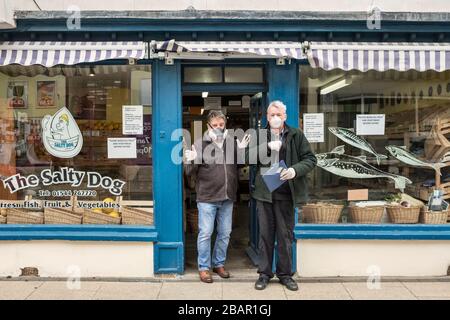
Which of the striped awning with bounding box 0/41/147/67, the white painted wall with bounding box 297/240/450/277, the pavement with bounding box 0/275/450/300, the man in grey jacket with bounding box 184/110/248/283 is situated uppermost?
the striped awning with bounding box 0/41/147/67

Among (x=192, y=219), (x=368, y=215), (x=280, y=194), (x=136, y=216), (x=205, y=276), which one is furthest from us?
(x=192, y=219)

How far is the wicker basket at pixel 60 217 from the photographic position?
19.4ft

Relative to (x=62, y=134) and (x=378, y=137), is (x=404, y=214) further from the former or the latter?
(x=62, y=134)

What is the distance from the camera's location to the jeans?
5602 millimetres

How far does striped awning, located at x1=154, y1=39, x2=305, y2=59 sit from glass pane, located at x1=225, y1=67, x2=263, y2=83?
0.55 metres

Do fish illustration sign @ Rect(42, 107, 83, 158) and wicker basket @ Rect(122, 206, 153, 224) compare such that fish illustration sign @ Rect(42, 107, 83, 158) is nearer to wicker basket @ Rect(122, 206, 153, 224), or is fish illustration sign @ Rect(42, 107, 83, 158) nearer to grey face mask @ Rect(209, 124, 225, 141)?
wicker basket @ Rect(122, 206, 153, 224)

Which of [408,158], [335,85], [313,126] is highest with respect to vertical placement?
[335,85]

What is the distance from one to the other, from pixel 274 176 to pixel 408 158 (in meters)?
1.97

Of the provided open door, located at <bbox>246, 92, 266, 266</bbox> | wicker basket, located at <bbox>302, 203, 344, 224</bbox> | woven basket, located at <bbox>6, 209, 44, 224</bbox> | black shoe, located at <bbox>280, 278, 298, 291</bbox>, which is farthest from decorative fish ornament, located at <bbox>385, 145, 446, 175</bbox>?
woven basket, located at <bbox>6, 209, 44, 224</bbox>

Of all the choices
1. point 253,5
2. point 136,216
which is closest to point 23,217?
point 136,216

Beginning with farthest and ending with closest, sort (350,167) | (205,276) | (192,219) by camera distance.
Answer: (192,219) < (350,167) < (205,276)

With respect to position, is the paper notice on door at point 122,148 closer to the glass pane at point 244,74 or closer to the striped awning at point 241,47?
the striped awning at point 241,47

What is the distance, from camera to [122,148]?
235 inches

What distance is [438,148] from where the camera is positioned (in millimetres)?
6160
